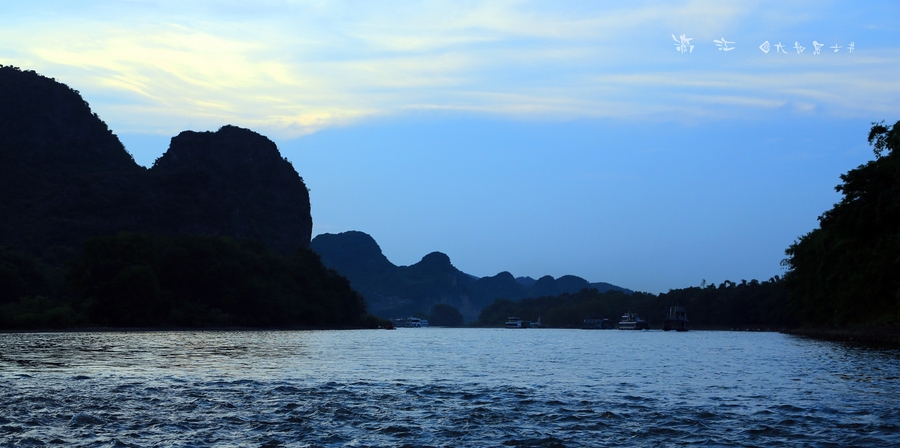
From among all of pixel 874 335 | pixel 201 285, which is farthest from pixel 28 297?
pixel 874 335

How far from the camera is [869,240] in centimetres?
7650

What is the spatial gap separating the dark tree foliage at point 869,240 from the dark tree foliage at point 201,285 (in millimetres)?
83918

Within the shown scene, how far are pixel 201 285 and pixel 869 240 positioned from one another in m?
97.8

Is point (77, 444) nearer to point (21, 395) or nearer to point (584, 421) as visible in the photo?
point (21, 395)

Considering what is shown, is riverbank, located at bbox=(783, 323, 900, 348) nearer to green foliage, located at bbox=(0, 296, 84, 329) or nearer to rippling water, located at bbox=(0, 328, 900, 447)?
rippling water, located at bbox=(0, 328, 900, 447)

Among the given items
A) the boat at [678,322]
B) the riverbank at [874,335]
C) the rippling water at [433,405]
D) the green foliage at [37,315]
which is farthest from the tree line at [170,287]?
the riverbank at [874,335]

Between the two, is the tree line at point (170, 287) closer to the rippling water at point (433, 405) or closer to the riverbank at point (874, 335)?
the rippling water at point (433, 405)

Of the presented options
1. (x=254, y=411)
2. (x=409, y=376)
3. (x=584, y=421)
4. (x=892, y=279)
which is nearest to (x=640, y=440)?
(x=584, y=421)

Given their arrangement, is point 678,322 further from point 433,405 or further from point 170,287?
point 433,405

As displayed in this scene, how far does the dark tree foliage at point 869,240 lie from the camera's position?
6781 centimetres

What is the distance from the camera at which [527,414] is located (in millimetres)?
22609

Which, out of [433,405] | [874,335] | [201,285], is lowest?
[433,405]

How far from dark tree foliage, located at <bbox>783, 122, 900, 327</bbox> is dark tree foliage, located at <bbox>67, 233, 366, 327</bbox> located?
83918 millimetres

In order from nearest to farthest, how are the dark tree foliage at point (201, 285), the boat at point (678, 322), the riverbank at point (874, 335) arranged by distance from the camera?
the riverbank at point (874, 335)
the dark tree foliage at point (201, 285)
the boat at point (678, 322)
